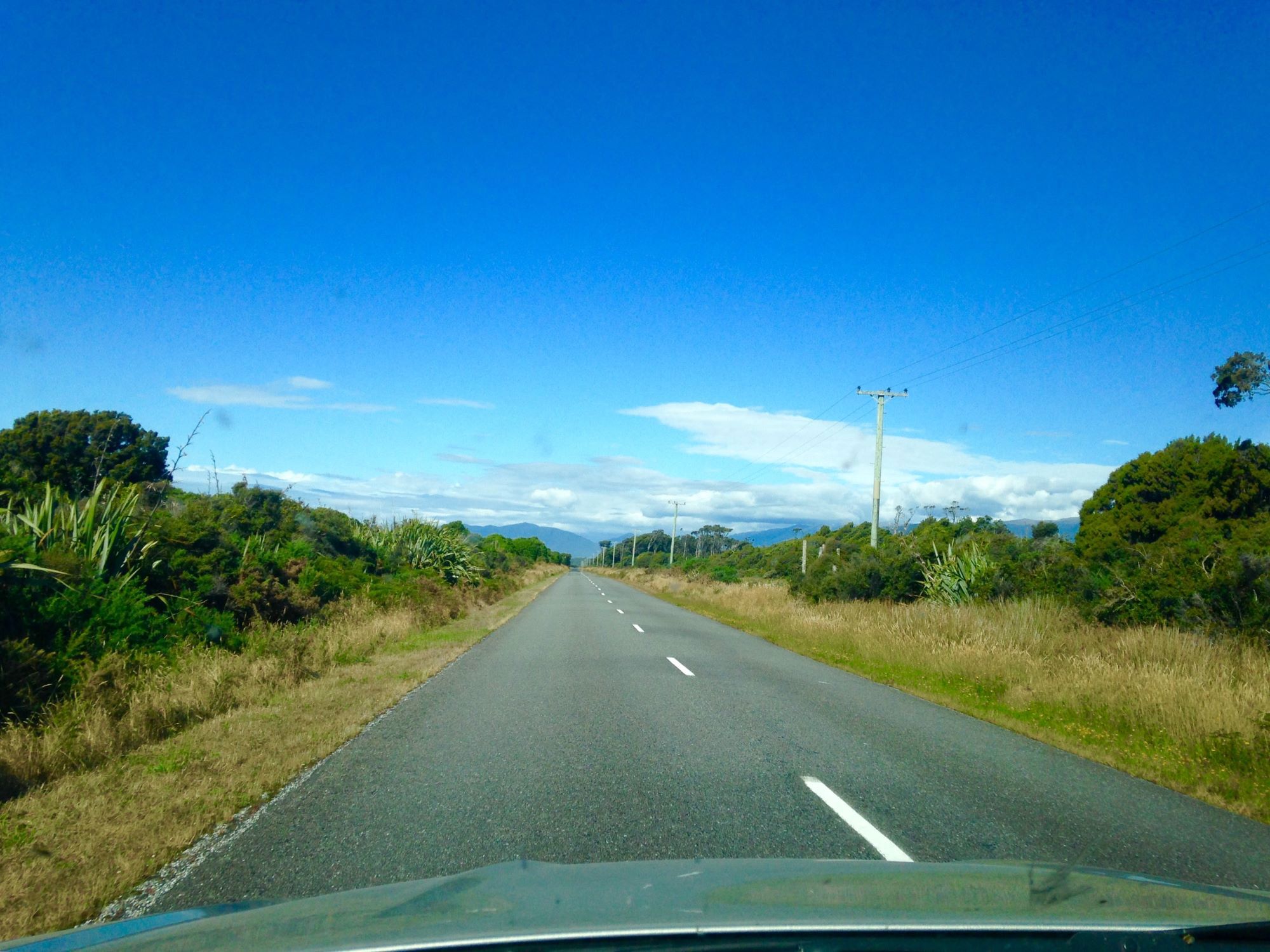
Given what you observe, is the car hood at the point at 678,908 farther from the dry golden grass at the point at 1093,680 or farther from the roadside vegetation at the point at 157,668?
the dry golden grass at the point at 1093,680

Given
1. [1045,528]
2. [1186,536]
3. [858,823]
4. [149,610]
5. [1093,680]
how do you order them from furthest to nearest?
[1045,528] → [1186,536] → [149,610] → [1093,680] → [858,823]

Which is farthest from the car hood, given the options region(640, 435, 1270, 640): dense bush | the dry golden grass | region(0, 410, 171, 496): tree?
region(0, 410, 171, 496): tree

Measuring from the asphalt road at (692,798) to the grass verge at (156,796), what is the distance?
336 mm

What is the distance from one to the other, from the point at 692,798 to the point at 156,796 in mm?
3735

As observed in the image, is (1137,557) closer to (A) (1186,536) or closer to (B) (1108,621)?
(B) (1108,621)

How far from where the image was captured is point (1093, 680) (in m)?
10.4

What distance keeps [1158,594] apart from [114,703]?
15.1 m

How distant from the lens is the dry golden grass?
7488 mm

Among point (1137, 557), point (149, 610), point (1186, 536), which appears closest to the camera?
point (149, 610)

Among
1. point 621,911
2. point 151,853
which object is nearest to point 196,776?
point 151,853

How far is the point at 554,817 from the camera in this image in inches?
220

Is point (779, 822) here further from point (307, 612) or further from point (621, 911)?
point (307, 612)

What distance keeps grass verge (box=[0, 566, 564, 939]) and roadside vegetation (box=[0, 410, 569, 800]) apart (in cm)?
33

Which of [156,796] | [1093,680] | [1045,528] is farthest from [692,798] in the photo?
[1045,528]
